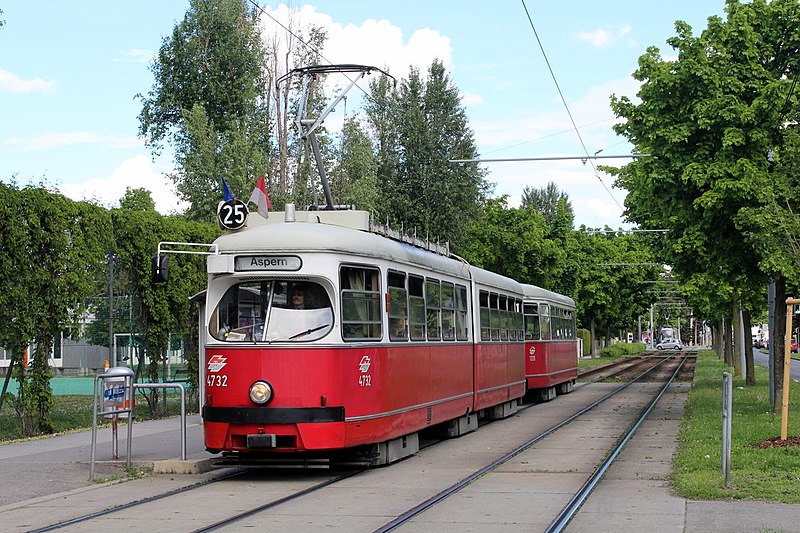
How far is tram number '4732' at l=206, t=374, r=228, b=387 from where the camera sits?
14.0 meters

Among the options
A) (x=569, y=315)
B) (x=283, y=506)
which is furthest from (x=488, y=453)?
(x=569, y=315)

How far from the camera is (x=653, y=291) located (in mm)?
89438

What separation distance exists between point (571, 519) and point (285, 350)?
14.6 feet

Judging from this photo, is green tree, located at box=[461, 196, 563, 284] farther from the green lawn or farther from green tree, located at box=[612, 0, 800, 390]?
green tree, located at box=[612, 0, 800, 390]

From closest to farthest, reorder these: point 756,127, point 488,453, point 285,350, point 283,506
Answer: point 283,506 → point 285,350 → point 488,453 → point 756,127

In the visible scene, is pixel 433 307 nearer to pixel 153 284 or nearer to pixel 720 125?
pixel 720 125

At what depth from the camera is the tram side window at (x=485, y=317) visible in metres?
22.2

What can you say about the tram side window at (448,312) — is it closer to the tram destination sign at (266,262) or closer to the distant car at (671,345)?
the tram destination sign at (266,262)

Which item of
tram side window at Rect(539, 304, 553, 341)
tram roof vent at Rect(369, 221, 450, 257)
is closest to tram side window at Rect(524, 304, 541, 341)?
tram side window at Rect(539, 304, 553, 341)

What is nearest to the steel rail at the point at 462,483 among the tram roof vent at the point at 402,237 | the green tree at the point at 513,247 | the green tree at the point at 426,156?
the tram roof vent at the point at 402,237

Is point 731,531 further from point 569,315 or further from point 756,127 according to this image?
point 569,315

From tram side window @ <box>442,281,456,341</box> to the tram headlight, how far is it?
212 inches

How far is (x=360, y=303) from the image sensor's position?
14.6m

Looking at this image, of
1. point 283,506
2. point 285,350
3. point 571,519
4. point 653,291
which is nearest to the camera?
point 571,519
